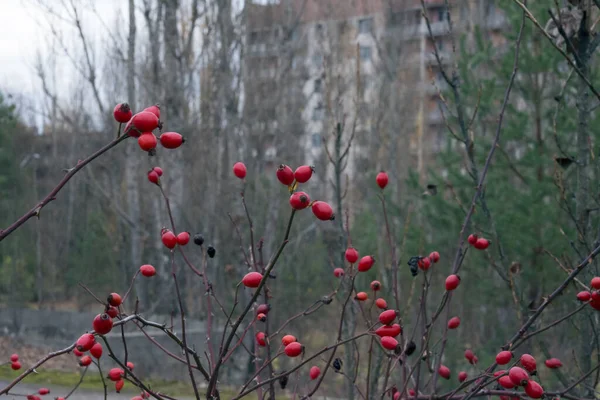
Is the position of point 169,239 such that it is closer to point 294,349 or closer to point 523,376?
point 294,349

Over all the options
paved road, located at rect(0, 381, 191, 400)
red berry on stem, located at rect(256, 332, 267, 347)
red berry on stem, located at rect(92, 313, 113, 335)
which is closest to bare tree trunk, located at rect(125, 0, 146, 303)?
paved road, located at rect(0, 381, 191, 400)

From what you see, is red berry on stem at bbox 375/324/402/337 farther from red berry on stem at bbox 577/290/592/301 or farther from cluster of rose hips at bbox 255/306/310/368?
red berry on stem at bbox 577/290/592/301

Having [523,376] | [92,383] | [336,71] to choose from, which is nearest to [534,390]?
[523,376]

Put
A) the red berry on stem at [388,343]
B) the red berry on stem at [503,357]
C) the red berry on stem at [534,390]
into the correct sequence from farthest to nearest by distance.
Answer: the red berry on stem at [503,357] → the red berry on stem at [388,343] → the red berry on stem at [534,390]

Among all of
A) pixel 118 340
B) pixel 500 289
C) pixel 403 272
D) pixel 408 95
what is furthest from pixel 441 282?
pixel 408 95

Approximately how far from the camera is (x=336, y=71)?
15.9m

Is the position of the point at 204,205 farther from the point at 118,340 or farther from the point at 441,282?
the point at 441,282

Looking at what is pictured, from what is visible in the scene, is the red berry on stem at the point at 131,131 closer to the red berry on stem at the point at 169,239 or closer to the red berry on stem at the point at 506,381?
the red berry on stem at the point at 169,239

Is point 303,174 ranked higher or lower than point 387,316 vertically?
higher

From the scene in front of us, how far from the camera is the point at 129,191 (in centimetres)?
1149

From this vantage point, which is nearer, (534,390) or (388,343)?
(534,390)

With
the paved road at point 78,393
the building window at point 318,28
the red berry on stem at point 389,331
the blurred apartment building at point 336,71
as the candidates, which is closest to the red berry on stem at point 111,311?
the red berry on stem at point 389,331

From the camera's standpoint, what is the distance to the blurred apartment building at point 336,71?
10977 millimetres

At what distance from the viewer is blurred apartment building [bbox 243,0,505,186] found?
11.0 m
